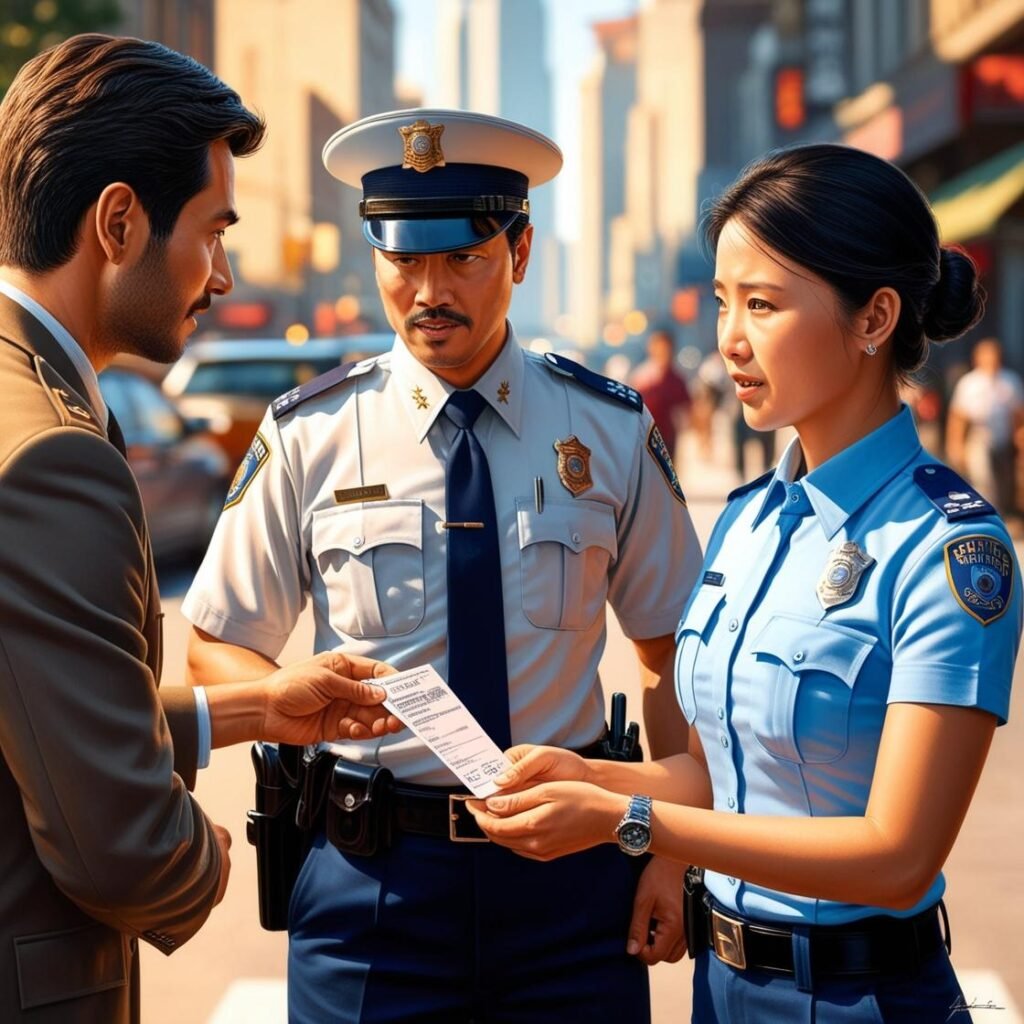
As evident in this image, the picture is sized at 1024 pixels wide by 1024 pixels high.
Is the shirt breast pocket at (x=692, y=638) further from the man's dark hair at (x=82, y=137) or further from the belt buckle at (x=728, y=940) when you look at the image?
the man's dark hair at (x=82, y=137)

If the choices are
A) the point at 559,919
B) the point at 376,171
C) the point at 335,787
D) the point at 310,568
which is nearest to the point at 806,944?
the point at 559,919

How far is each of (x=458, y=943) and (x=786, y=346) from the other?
1.39 metres

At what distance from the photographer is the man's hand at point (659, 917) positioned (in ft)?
11.5

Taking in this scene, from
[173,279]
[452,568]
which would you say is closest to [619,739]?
[452,568]

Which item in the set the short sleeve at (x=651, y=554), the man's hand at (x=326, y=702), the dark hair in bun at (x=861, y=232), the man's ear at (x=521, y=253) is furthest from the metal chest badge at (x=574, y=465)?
the dark hair in bun at (x=861, y=232)

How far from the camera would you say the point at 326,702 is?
336cm

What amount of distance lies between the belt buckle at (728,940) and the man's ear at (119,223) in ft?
4.98

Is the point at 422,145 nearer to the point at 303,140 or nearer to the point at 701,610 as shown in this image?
the point at 701,610

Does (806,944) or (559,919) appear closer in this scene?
(806,944)

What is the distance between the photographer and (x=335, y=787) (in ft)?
11.5

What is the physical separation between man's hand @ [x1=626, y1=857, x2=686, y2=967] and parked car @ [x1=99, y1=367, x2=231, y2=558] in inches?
410

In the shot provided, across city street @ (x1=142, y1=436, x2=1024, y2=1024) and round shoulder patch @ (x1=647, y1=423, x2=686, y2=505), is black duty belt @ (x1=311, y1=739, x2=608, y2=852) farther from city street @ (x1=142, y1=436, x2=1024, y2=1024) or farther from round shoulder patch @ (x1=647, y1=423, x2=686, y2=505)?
city street @ (x1=142, y1=436, x2=1024, y2=1024)

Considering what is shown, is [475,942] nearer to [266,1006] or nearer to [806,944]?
[806,944]

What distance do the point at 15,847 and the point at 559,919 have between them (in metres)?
1.36
